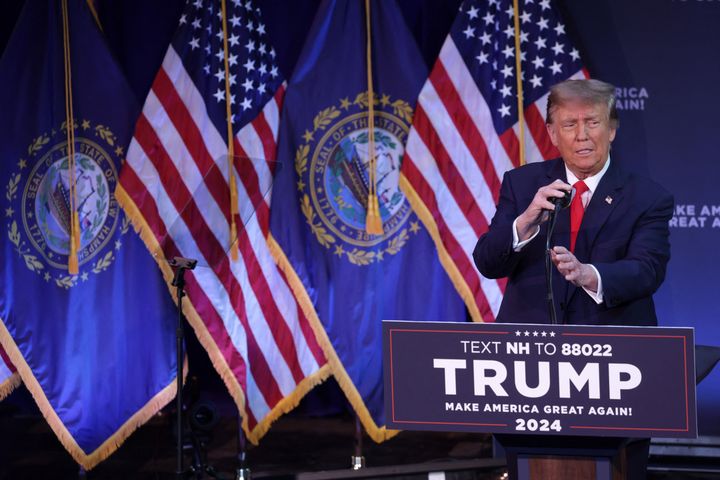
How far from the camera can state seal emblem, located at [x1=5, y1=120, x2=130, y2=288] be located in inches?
178

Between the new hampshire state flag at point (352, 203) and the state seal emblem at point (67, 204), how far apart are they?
772 millimetres

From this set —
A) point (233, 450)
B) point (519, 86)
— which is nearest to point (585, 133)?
point (519, 86)

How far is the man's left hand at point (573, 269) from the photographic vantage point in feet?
7.11

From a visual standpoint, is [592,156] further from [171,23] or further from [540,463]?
[171,23]

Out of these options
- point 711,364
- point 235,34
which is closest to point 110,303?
point 235,34

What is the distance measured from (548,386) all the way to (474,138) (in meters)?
2.61

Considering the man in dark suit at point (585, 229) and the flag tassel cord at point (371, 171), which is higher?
the flag tassel cord at point (371, 171)

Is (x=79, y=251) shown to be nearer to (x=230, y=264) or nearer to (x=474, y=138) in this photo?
(x=230, y=264)

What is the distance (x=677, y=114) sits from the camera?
4.62m

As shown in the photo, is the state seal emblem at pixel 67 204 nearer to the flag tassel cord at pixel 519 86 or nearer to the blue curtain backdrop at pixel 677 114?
the flag tassel cord at pixel 519 86

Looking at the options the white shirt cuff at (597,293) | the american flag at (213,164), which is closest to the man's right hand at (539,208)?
the white shirt cuff at (597,293)

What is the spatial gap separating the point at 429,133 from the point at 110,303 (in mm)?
1667

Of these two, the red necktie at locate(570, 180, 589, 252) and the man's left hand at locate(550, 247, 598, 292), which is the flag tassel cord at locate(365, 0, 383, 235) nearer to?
the red necktie at locate(570, 180, 589, 252)

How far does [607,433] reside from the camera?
6.31 ft
